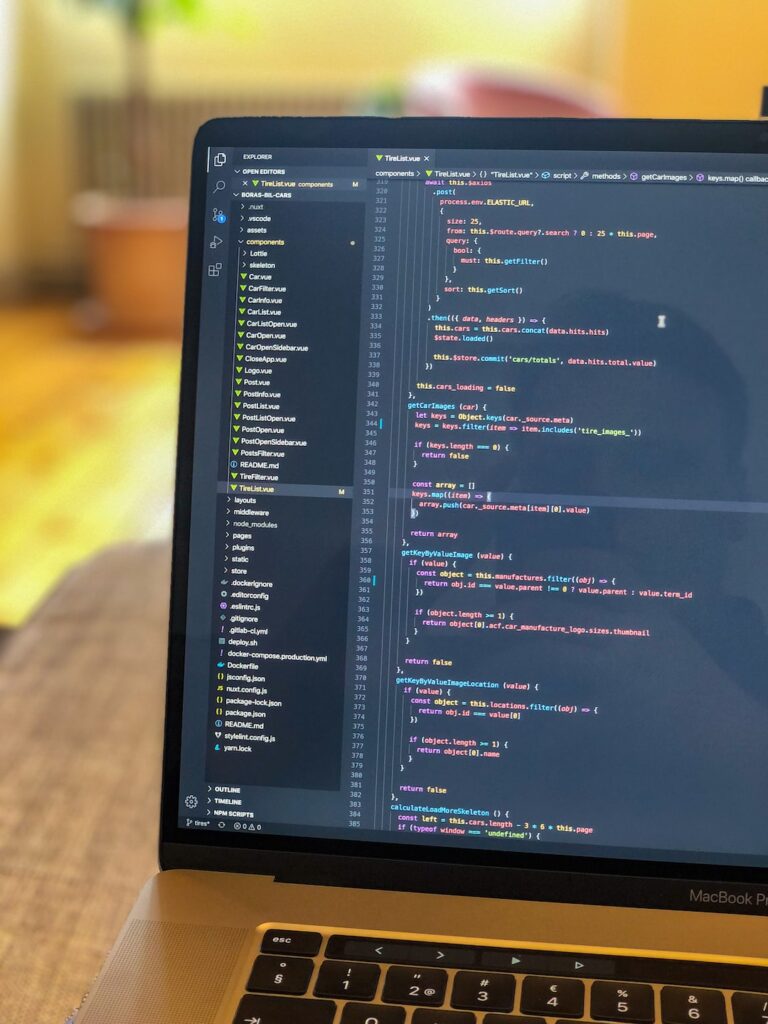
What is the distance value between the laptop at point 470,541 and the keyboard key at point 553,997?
31mm

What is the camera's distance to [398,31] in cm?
473

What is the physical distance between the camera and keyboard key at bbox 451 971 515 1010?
0.43 meters

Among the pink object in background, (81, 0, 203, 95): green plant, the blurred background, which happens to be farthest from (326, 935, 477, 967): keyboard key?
(81, 0, 203, 95): green plant

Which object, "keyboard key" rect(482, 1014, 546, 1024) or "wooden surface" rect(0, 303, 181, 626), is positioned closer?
"keyboard key" rect(482, 1014, 546, 1024)

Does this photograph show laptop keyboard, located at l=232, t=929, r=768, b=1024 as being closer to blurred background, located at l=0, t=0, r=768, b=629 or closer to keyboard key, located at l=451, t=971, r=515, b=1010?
keyboard key, located at l=451, t=971, r=515, b=1010

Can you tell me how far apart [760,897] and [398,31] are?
4.77 meters

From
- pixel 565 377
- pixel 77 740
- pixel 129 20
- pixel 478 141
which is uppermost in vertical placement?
pixel 129 20

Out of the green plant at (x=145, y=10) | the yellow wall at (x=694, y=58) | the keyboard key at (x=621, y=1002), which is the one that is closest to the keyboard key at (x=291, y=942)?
the keyboard key at (x=621, y=1002)

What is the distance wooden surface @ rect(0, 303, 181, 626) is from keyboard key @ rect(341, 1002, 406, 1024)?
1248 mm

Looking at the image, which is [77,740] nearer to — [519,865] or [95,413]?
[519,865]

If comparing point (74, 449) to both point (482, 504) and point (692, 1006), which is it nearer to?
point (482, 504)

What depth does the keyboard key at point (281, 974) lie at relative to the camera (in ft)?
1.44

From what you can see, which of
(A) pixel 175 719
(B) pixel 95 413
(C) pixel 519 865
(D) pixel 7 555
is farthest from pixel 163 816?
(B) pixel 95 413

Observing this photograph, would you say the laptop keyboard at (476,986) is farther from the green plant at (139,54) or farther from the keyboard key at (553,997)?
the green plant at (139,54)
